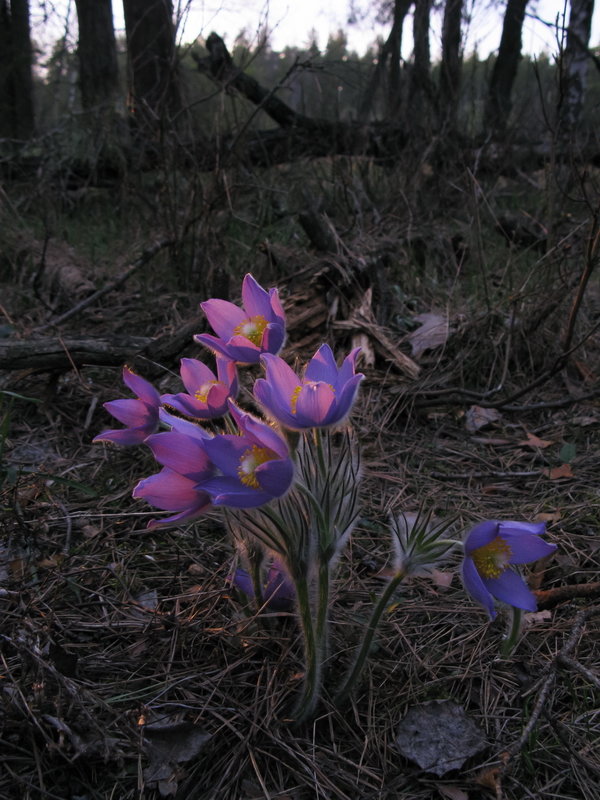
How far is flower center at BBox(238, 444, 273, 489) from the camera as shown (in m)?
0.88

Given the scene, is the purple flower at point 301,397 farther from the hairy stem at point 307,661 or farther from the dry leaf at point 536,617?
the dry leaf at point 536,617

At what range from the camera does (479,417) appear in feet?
7.54

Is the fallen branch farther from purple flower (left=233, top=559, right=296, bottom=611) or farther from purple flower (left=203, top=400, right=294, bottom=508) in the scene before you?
purple flower (left=203, top=400, right=294, bottom=508)

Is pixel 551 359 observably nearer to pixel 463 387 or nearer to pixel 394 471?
pixel 463 387

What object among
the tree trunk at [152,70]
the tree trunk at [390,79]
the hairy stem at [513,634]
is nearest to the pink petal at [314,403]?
the hairy stem at [513,634]

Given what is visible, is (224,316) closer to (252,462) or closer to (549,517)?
(252,462)

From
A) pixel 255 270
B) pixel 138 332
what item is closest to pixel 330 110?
pixel 255 270

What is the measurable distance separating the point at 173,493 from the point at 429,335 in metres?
1.94

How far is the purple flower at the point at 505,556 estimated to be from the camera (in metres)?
0.96

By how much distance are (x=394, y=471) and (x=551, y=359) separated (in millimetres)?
1062

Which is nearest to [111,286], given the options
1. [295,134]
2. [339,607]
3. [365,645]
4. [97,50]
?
[339,607]

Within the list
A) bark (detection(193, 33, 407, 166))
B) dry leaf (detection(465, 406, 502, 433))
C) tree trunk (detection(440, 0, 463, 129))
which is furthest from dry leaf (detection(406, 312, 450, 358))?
bark (detection(193, 33, 407, 166))

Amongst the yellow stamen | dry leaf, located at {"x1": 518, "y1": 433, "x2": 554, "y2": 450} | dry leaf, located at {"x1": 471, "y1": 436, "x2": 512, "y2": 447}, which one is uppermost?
the yellow stamen

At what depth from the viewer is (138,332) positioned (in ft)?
9.33
